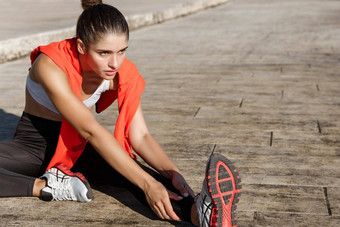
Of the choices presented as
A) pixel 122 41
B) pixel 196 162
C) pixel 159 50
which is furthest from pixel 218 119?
pixel 159 50

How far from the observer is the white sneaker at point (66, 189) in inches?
113

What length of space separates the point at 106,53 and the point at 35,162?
2.64 ft

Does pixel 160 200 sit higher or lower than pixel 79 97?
lower

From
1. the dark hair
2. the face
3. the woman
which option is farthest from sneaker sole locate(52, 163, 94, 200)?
the dark hair

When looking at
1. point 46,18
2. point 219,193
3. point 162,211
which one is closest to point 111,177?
point 162,211

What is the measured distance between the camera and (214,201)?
2395 millimetres

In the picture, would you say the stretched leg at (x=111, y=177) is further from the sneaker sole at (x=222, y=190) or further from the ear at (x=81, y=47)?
the ear at (x=81, y=47)

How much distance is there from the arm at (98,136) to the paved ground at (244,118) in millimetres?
146

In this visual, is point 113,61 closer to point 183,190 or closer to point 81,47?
point 81,47

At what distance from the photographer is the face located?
2.66 m

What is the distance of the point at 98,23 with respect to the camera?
8.67 feet

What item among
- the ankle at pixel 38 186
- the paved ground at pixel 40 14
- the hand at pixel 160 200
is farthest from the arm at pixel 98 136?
the paved ground at pixel 40 14

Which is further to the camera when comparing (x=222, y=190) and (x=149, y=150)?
(x=149, y=150)

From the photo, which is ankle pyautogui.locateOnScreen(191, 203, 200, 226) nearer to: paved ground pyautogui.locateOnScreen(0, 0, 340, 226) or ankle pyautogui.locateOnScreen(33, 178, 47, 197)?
paved ground pyautogui.locateOnScreen(0, 0, 340, 226)
